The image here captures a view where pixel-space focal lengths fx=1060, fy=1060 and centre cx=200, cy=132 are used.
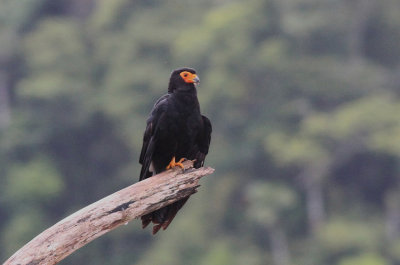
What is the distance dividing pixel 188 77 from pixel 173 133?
1.56ft

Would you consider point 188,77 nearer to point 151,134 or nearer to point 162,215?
point 151,134

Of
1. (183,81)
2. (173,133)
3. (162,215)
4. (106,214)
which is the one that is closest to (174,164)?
(173,133)

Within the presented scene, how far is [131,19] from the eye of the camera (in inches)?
1284

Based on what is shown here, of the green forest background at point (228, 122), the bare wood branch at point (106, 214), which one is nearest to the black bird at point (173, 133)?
the bare wood branch at point (106, 214)

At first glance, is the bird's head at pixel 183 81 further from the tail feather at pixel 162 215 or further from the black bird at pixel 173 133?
the tail feather at pixel 162 215

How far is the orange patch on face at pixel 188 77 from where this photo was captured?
7.86 metres

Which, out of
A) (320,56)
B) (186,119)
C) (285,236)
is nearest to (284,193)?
(285,236)

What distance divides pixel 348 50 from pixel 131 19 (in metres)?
6.71

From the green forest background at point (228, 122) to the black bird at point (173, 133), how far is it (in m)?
17.9

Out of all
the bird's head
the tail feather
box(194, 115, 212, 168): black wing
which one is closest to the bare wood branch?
the tail feather

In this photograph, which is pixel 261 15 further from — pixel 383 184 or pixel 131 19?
pixel 383 184

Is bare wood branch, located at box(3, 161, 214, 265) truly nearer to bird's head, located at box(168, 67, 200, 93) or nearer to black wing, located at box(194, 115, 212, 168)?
black wing, located at box(194, 115, 212, 168)

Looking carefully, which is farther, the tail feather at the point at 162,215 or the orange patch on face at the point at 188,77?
the orange patch on face at the point at 188,77

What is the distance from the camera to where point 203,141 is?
7.89m
